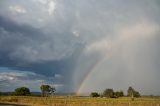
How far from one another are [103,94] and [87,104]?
377 ft

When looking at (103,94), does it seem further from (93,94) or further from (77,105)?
(77,105)

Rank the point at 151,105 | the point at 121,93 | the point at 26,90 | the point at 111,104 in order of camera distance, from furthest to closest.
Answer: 1. the point at 121,93
2. the point at 26,90
3. the point at 111,104
4. the point at 151,105

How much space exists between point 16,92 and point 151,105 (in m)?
108

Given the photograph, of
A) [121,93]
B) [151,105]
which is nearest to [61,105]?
[151,105]

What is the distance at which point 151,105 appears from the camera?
48344mm

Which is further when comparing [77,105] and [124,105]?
[77,105]

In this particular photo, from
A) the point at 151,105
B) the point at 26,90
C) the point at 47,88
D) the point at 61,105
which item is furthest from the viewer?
the point at 47,88

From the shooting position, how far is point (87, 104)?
54.4m

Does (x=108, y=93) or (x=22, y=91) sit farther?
(x=108, y=93)

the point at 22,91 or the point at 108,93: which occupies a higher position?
the point at 22,91

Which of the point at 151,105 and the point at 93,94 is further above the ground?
the point at 93,94

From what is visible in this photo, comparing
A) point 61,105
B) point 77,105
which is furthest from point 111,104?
point 61,105

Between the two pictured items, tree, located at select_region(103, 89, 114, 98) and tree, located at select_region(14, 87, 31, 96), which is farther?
tree, located at select_region(103, 89, 114, 98)

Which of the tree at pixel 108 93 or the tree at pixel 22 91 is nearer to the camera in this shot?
the tree at pixel 22 91
